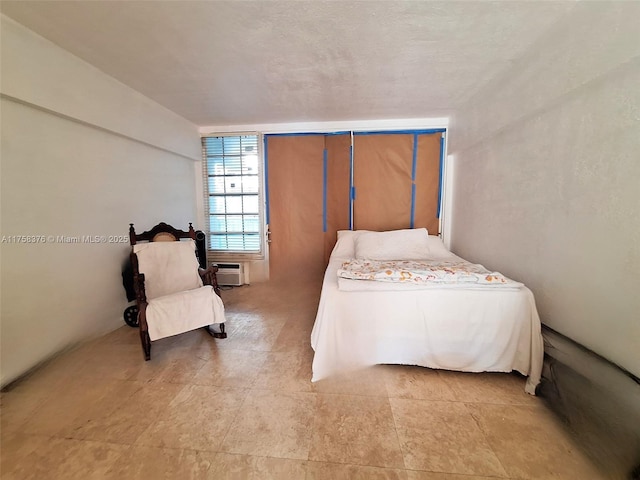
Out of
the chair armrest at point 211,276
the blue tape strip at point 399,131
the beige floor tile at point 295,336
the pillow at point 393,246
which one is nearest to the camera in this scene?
the beige floor tile at point 295,336

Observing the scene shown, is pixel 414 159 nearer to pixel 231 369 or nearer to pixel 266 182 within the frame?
pixel 266 182

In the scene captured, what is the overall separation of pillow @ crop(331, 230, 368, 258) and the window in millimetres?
1248

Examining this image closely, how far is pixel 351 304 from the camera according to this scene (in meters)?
1.62

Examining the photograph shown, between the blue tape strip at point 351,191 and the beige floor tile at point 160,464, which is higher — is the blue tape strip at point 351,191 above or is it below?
above

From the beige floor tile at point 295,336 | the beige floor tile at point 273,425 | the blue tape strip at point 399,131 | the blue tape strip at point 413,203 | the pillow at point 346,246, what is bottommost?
the beige floor tile at point 273,425

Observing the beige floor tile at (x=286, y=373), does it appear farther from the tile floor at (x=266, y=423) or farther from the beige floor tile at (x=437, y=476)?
the beige floor tile at (x=437, y=476)

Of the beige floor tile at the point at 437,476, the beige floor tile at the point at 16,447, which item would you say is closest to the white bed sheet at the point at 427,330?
the beige floor tile at the point at 437,476

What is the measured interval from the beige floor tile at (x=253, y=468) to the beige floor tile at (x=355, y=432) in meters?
0.10

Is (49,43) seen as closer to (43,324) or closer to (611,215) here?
(43,324)

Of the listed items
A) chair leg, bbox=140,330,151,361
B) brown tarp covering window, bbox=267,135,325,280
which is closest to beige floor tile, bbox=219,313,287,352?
chair leg, bbox=140,330,151,361

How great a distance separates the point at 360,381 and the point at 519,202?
1813 mm

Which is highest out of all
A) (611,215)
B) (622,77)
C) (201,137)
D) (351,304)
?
(201,137)

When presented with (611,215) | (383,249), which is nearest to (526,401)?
(611,215)

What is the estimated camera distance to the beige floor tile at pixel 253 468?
1.03 meters
